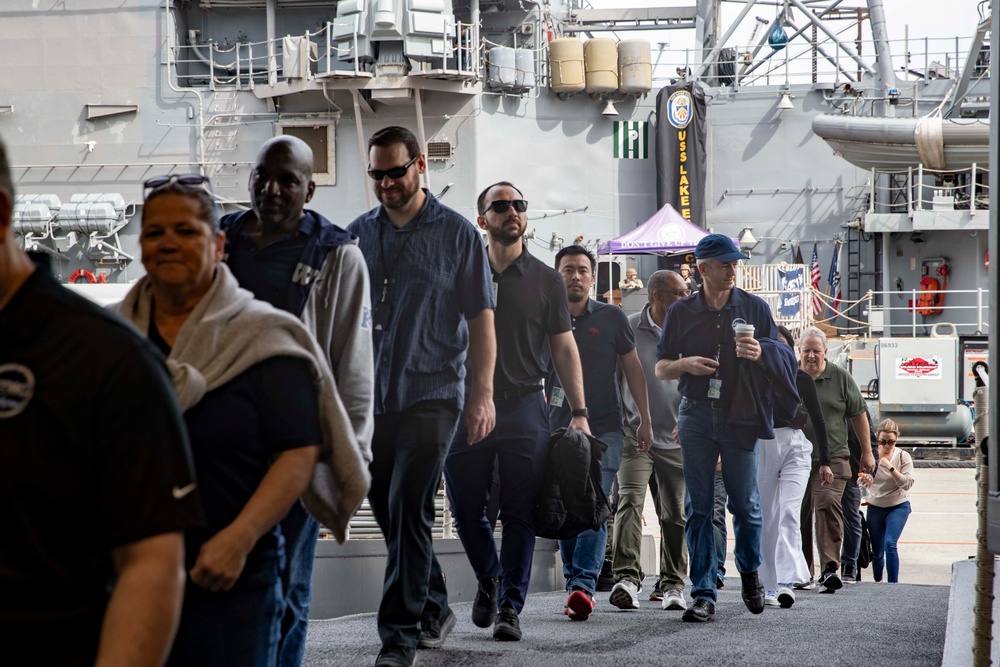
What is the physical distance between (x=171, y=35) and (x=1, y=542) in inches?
1100

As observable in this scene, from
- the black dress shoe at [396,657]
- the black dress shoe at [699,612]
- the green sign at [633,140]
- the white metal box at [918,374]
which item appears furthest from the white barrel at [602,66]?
the black dress shoe at [396,657]

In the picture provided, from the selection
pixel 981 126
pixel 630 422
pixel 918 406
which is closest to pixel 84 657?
pixel 630 422

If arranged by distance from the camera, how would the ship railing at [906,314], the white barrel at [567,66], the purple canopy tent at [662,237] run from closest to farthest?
the purple canopy tent at [662,237]
the ship railing at [906,314]
the white barrel at [567,66]

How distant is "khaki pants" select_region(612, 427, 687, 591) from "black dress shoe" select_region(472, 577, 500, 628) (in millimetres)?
1959

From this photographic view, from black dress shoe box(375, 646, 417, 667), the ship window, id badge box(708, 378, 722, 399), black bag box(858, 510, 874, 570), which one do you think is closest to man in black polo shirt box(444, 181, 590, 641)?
id badge box(708, 378, 722, 399)

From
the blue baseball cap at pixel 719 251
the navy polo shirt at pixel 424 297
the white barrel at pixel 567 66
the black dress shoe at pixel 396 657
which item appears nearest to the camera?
the black dress shoe at pixel 396 657

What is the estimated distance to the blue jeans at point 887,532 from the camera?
10812 mm

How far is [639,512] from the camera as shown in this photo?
7.76m

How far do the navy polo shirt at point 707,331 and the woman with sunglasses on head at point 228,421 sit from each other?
13.6 feet

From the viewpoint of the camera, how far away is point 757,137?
30.7 m

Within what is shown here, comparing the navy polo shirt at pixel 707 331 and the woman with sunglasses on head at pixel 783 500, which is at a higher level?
the navy polo shirt at pixel 707 331

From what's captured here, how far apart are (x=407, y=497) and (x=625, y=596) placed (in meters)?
3.00

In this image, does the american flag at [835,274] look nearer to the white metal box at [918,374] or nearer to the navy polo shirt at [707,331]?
the white metal box at [918,374]

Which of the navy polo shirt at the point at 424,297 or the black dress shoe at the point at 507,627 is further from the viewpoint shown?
the black dress shoe at the point at 507,627
